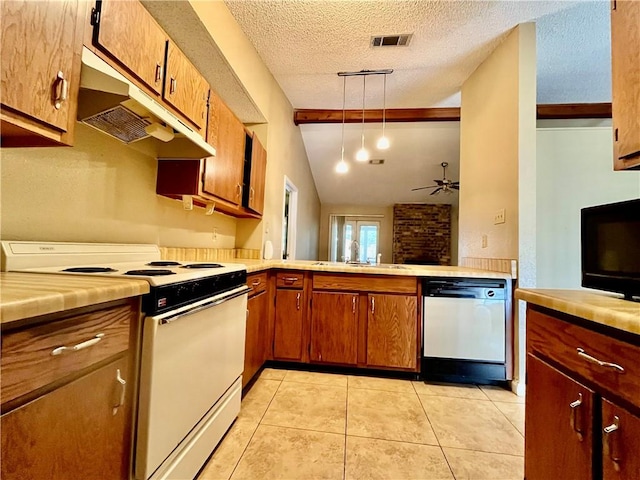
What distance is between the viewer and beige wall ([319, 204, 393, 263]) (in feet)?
24.8

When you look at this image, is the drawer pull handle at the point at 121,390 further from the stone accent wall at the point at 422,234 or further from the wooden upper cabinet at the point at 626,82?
the stone accent wall at the point at 422,234

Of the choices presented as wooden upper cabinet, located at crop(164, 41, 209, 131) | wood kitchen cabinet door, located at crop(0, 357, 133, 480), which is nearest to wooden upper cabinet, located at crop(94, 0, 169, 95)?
wooden upper cabinet, located at crop(164, 41, 209, 131)

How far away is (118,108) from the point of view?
1168 millimetres

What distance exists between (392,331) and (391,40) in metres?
2.51

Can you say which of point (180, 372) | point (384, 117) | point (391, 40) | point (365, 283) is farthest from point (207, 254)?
point (384, 117)

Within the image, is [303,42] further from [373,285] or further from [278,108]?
[373,285]

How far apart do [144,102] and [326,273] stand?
5.67 ft

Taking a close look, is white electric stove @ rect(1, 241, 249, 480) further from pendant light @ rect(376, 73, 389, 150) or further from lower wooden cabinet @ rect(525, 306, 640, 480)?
pendant light @ rect(376, 73, 389, 150)

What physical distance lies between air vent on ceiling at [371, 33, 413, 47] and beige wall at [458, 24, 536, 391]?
0.85 metres

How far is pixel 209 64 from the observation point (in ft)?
6.93

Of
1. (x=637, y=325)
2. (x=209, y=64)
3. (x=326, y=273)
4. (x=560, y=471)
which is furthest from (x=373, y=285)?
(x=209, y=64)

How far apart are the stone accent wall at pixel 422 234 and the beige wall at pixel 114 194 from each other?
4924 mm

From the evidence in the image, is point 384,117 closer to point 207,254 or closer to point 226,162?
point 226,162

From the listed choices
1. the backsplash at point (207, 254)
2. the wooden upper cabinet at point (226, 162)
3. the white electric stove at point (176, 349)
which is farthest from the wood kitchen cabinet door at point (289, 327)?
the wooden upper cabinet at point (226, 162)
